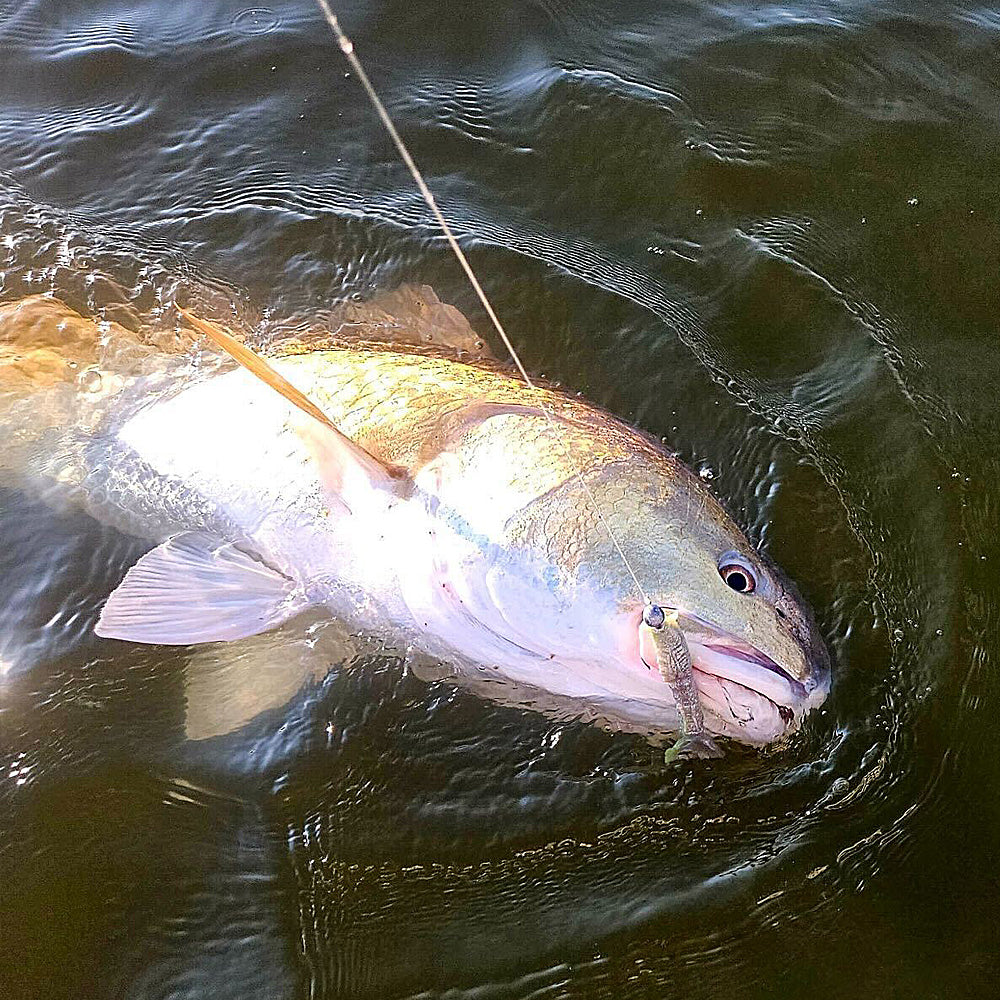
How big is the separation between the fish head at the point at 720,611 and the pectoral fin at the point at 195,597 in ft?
3.32

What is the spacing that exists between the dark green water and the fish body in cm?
27

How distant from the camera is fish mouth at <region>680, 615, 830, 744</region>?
2.40 metres

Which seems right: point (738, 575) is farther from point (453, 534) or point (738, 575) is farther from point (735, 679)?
point (453, 534)

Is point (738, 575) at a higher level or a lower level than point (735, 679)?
higher

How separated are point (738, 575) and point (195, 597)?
1468 mm

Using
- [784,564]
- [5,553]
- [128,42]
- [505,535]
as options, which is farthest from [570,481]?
[128,42]

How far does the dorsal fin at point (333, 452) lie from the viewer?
8.82ft

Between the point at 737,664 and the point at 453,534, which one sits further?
the point at 453,534

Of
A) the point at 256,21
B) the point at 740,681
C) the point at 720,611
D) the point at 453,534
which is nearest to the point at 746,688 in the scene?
the point at 740,681

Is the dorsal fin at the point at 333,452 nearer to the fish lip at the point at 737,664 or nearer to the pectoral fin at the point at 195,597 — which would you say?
the pectoral fin at the point at 195,597

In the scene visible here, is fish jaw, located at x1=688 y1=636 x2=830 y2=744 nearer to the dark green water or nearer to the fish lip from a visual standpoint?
the fish lip

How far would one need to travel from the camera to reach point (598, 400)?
3.67 metres

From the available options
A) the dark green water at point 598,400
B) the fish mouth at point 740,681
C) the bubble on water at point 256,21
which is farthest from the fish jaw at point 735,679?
the bubble on water at point 256,21

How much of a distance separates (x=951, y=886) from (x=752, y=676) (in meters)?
0.90
